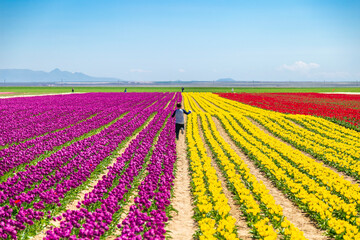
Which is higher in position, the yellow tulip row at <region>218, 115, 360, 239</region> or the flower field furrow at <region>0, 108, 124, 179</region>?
the flower field furrow at <region>0, 108, 124, 179</region>

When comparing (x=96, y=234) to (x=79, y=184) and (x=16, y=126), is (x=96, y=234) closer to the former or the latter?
(x=79, y=184)

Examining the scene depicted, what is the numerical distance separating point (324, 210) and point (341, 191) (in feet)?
5.83

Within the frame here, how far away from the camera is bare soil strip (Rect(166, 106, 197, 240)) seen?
7.46 meters

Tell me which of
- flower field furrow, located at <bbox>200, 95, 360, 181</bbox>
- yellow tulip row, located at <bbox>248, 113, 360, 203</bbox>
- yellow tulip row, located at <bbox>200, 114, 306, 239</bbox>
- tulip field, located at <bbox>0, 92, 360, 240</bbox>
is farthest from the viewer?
flower field furrow, located at <bbox>200, 95, 360, 181</bbox>

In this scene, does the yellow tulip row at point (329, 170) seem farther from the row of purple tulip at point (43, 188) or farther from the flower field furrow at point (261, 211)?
the row of purple tulip at point (43, 188)

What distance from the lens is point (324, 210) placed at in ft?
26.6

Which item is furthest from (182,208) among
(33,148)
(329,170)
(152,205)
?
(33,148)

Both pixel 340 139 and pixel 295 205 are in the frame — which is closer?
pixel 295 205

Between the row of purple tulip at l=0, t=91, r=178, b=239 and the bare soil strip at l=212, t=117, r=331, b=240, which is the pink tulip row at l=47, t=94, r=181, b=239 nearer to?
the row of purple tulip at l=0, t=91, r=178, b=239

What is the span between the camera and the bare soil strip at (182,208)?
7.46 m

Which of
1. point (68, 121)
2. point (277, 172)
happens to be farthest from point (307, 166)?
point (68, 121)

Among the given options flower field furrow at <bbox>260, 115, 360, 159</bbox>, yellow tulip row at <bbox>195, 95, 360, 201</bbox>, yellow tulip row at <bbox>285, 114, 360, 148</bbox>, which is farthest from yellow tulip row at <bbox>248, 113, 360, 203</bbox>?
yellow tulip row at <bbox>285, 114, 360, 148</bbox>

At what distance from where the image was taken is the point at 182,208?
29.2ft

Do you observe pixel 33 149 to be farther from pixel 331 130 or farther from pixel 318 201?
pixel 331 130
